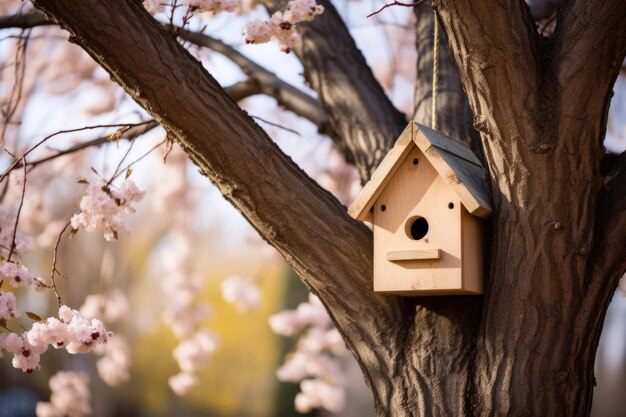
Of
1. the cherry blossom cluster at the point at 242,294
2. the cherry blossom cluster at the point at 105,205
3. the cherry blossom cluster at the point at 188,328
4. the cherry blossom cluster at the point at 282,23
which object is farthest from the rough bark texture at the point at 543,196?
the cherry blossom cluster at the point at 188,328

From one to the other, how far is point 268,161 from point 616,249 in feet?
2.92

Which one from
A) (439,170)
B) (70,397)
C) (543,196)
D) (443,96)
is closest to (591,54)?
(543,196)

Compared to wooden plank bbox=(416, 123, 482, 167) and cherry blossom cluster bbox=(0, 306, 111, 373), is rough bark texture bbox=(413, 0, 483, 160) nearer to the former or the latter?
wooden plank bbox=(416, 123, 482, 167)

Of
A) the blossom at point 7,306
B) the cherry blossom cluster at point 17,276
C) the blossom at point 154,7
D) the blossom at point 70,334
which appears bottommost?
the blossom at point 70,334

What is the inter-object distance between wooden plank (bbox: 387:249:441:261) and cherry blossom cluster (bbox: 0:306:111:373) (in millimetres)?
884

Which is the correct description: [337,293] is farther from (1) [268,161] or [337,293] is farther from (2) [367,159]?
(2) [367,159]

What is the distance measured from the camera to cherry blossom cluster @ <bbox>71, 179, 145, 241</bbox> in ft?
7.10

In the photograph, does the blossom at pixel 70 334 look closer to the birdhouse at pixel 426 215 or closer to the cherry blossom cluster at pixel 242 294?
the birdhouse at pixel 426 215

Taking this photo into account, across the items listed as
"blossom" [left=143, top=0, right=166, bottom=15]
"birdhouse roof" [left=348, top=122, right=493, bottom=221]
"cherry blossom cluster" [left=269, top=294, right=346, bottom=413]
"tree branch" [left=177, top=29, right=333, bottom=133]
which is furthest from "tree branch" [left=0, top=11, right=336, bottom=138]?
"cherry blossom cluster" [left=269, top=294, right=346, bottom=413]

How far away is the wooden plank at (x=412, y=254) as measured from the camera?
188 centimetres

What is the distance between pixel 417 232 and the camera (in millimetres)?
2053

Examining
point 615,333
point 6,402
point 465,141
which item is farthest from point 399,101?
point 6,402

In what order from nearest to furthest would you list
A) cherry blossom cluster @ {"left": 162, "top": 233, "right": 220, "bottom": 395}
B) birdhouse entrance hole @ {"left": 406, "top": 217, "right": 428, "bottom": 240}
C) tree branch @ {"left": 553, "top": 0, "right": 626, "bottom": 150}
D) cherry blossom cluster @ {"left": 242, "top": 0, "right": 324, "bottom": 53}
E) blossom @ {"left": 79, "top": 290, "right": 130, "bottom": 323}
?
tree branch @ {"left": 553, "top": 0, "right": 626, "bottom": 150} < birdhouse entrance hole @ {"left": 406, "top": 217, "right": 428, "bottom": 240} < cherry blossom cluster @ {"left": 242, "top": 0, "right": 324, "bottom": 53} < blossom @ {"left": 79, "top": 290, "right": 130, "bottom": 323} < cherry blossom cluster @ {"left": 162, "top": 233, "right": 220, "bottom": 395}

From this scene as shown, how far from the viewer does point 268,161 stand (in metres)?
1.89
